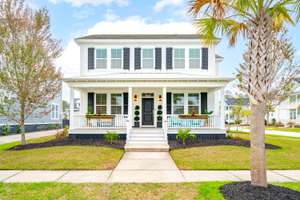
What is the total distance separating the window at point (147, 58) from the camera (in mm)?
16719

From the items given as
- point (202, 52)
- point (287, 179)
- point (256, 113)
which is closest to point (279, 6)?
point (256, 113)

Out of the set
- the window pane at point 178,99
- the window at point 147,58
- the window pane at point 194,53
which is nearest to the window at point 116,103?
the window at point 147,58

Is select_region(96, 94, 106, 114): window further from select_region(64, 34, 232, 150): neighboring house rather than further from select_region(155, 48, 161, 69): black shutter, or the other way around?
select_region(155, 48, 161, 69): black shutter

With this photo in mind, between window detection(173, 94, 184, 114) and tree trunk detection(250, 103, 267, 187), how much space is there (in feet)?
36.9

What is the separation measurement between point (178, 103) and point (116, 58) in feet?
17.5

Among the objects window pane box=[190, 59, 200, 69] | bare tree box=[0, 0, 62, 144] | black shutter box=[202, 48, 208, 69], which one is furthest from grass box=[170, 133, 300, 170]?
bare tree box=[0, 0, 62, 144]

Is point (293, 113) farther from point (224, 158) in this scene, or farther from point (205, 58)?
point (224, 158)

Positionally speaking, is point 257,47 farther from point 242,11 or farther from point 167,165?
point 167,165

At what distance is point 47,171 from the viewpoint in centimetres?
778

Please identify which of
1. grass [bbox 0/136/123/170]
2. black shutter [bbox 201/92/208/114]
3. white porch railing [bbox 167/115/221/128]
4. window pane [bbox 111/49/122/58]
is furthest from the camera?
window pane [bbox 111/49/122/58]

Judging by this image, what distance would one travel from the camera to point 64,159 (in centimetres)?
927

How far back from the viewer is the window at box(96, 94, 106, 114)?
1666 centimetres

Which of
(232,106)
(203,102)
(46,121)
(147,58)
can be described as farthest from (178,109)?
(46,121)

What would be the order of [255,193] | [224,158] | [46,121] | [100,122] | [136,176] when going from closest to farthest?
[255,193] → [136,176] → [224,158] → [100,122] → [46,121]
